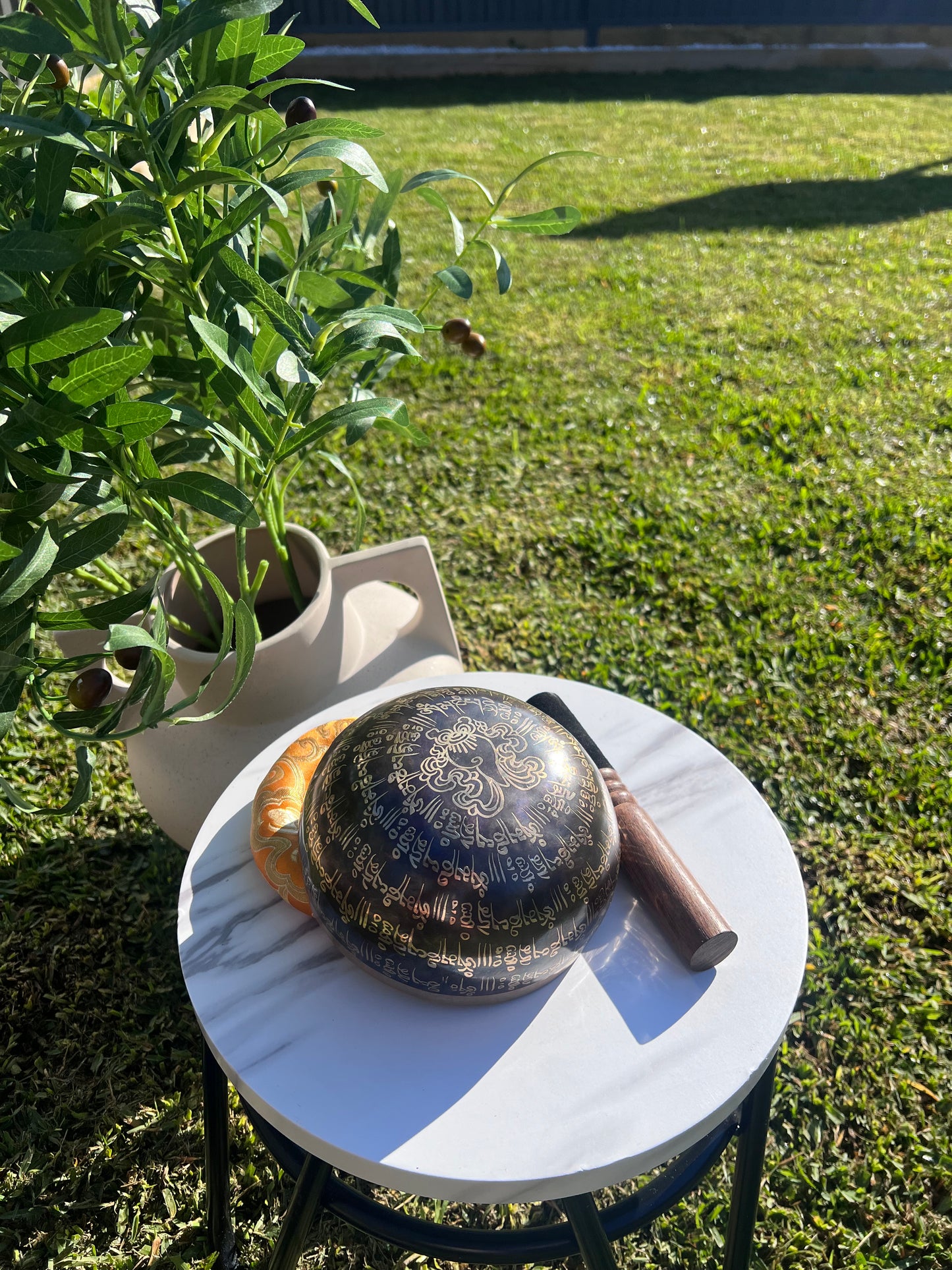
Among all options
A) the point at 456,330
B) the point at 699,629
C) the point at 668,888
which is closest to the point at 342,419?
the point at 456,330

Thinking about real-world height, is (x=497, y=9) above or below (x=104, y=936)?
above

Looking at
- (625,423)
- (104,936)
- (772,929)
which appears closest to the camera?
(772,929)

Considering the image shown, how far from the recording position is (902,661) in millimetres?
2553

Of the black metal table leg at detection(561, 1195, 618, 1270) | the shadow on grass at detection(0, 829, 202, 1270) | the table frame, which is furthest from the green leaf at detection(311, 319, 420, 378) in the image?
the shadow on grass at detection(0, 829, 202, 1270)

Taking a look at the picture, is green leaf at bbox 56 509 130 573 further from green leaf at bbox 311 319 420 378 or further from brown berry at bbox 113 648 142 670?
green leaf at bbox 311 319 420 378

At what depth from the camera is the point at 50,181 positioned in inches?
36.3

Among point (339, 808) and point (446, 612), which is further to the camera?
point (446, 612)

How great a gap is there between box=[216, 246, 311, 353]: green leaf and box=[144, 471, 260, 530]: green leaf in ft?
0.64

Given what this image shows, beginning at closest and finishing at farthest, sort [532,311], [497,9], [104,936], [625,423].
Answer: [104,936]
[625,423]
[532,311]
[497,9]

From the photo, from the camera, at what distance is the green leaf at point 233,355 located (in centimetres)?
94

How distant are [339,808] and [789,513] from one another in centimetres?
253

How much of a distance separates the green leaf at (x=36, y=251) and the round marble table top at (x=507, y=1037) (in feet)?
2.41

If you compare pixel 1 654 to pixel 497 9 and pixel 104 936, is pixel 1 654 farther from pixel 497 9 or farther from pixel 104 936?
pixel 497 9

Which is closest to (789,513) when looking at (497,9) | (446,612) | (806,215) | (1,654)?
(446,612)
